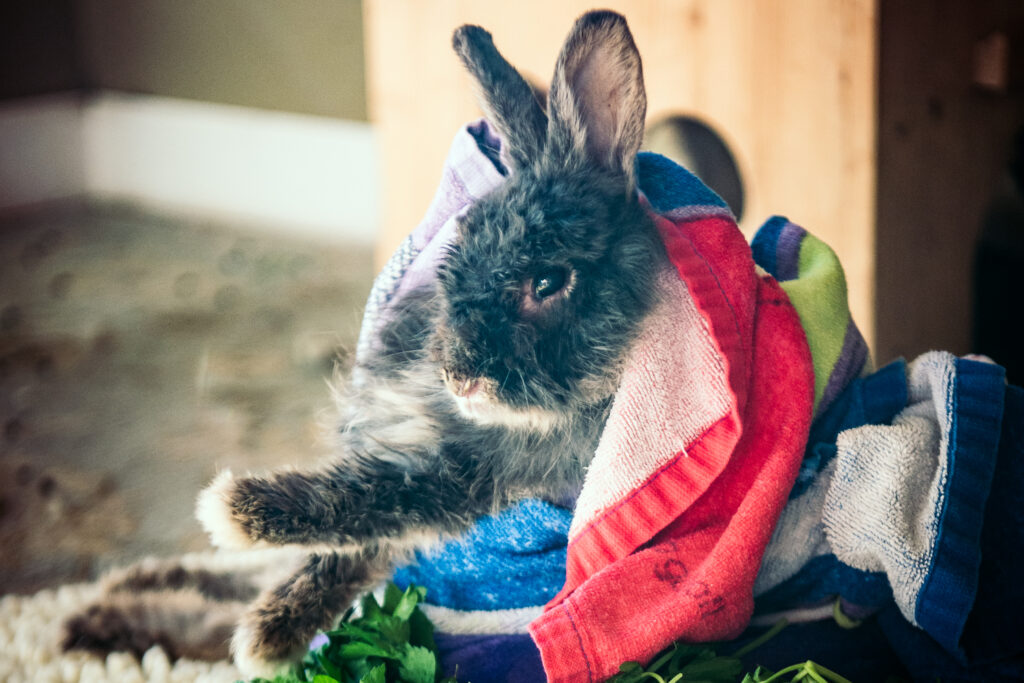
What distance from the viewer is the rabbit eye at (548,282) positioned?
648 mm

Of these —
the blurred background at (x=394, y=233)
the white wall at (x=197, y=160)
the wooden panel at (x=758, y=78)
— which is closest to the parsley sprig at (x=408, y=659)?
the blurred background at (x=394, y=233)

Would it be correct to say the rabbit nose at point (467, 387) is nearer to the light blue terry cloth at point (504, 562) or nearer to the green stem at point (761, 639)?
the light blue terry cloth at point (504, 562)

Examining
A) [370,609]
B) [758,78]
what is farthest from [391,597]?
[758,78]

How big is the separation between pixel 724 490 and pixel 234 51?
9.28 feet

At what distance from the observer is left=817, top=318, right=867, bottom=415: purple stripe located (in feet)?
2.44

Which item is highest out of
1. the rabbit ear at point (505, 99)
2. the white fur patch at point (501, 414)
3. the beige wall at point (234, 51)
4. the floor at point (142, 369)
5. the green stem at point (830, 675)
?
the beige wall at point (234, 51)

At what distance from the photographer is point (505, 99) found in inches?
26.2

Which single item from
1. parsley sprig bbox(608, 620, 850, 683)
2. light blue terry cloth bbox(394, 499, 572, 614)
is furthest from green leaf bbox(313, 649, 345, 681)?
parsley sprig bbox(608, 620, 850, 683)

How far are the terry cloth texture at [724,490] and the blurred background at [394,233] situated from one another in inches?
11.3

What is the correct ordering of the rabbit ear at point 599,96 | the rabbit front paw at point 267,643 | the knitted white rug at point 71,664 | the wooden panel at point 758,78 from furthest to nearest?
the wooden panel at point 758,78
the knitted white rug at point 71,664
the rabbit front paw at point 267,643
the rabbit ear at point 599,96

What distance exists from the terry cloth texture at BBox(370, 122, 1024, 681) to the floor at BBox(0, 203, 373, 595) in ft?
0.90

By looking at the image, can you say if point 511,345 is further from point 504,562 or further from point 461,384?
point 504,562

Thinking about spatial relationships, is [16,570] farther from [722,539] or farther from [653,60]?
[653,60]

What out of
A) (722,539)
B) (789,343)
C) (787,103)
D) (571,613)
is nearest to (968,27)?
(787,103)
